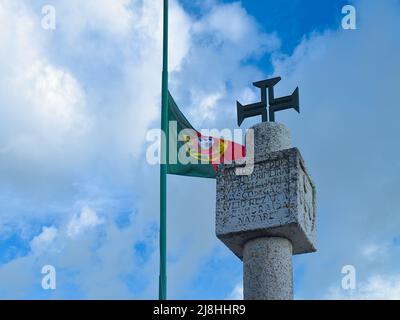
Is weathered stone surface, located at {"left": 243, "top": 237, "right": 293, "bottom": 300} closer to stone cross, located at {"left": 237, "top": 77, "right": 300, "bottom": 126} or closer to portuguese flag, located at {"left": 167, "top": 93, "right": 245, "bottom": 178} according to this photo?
stone cross, located at {"left": 237, "top": 77, "right": 300, "bottom": 126}

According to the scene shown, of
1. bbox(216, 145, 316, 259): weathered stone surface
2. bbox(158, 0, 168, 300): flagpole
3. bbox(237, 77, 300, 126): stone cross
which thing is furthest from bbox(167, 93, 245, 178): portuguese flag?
bbox(216, 145, 316, 259): weathered stone surface

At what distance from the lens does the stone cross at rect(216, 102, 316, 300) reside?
31.1ft

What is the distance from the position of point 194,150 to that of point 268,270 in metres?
4.14

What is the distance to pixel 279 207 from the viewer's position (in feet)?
31.4

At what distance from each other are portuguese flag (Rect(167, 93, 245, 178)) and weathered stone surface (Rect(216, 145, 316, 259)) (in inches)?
115

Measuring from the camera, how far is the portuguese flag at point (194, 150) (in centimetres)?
1297

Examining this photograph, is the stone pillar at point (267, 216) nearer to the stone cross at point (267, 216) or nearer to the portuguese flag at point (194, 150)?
the stone cross at point (267, 216)

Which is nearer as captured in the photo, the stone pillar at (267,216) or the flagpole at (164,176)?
the stone pillar at (267,216)

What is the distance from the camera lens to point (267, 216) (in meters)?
9.57

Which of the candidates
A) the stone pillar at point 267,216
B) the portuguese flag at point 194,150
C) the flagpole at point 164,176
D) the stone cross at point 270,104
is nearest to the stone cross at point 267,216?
the stone pillar at point 267,216

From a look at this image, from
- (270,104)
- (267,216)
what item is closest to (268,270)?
(267,216)
